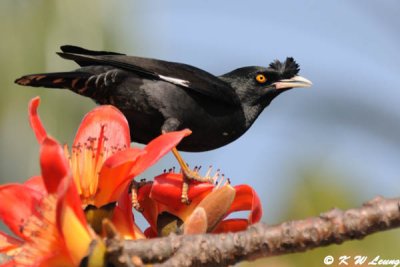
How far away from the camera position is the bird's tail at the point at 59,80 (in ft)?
10.6

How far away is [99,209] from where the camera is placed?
1844 mm

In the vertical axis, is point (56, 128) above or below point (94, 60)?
below

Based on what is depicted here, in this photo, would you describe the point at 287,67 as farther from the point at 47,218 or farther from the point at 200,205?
the point at 47,218

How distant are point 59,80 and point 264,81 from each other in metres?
1.42

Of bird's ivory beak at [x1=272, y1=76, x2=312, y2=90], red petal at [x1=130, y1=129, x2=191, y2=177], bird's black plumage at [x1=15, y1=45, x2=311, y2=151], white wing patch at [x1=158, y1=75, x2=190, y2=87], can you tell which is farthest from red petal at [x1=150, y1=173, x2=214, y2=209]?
bird's ivory beak at [x1=272, y1=76, x2=312, y2=90]

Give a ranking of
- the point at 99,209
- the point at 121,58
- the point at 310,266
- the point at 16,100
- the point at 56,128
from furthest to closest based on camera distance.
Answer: the point at 16,100 → the point at 56,128 → the point at 121,58 → the point at 310,266 → the point at 99,209

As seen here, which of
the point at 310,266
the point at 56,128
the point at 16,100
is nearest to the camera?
the point at 310,266

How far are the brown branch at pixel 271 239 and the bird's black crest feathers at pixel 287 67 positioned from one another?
2845mm

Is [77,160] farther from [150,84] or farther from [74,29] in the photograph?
[74,29]

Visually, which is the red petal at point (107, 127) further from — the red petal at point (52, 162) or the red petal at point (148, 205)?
the red petal at point (52, 162)

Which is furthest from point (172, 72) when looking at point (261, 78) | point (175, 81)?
point (261, 78)

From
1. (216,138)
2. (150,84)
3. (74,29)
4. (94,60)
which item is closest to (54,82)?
(94,60)

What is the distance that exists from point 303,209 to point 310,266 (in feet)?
2.62

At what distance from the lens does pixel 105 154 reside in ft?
6.55
